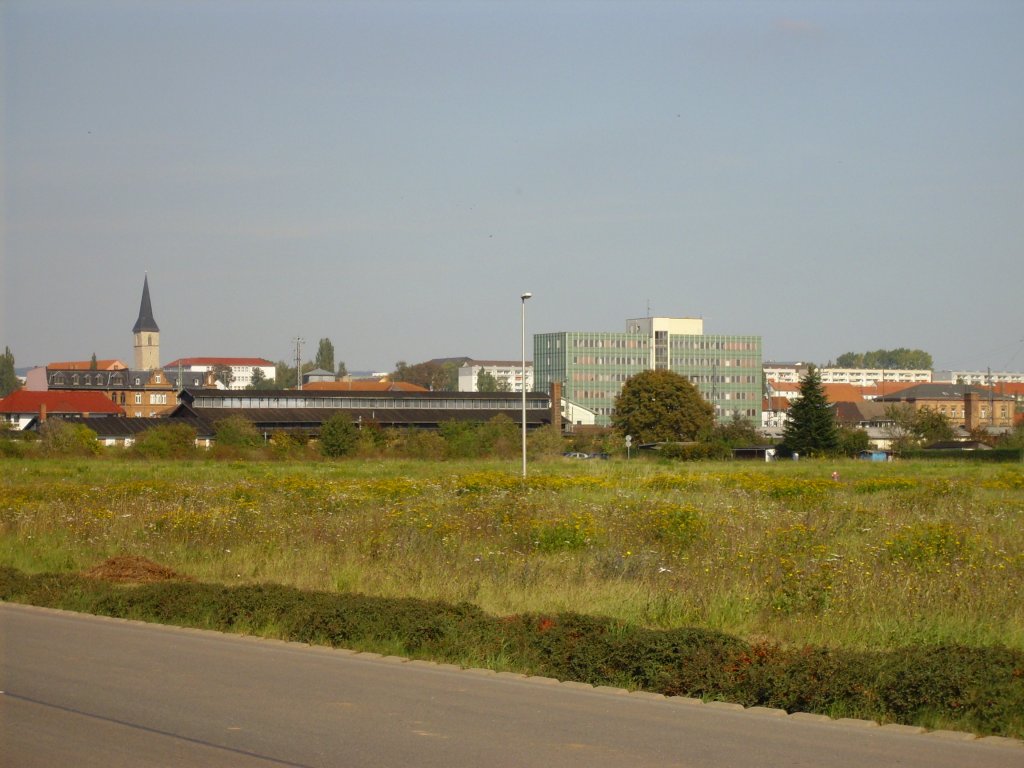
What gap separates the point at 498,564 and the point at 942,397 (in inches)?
6852

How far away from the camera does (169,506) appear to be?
26.0 metres

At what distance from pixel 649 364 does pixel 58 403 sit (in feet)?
250

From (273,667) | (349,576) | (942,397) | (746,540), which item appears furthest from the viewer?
(942,397)

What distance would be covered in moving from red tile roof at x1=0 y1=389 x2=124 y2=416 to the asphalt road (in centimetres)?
11550

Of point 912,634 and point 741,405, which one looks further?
point 741,405

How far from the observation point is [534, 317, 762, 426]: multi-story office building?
15375 cm

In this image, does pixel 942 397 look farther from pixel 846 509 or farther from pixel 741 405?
pixel 846 509

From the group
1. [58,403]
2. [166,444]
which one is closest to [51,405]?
[58,403]

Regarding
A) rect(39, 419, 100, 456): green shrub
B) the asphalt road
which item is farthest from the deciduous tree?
the asphalt road

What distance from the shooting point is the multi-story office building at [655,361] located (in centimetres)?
15375

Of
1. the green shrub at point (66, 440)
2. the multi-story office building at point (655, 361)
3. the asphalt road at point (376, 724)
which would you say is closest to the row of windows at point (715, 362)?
the multi-story office building at point (655, 361)

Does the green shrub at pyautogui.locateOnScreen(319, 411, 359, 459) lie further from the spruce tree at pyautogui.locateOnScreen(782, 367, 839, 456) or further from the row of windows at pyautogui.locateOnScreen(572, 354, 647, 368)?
the row of windows at pyautogui.locateOnScreen(572, 354, 647, 368)

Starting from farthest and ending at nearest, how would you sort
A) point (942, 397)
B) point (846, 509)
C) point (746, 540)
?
point (942, 397), point (846, 509), point (746, 540)

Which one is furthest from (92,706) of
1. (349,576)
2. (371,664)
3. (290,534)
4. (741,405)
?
(741,405)
